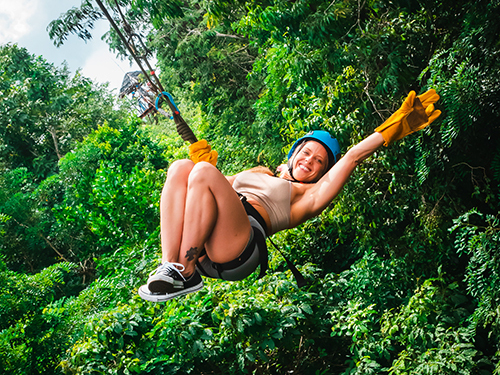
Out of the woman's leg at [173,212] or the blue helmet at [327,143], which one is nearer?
the woman's leg at [173,212]

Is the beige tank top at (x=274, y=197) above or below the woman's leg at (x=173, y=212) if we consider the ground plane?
below

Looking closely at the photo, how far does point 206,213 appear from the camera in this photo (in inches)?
73.2

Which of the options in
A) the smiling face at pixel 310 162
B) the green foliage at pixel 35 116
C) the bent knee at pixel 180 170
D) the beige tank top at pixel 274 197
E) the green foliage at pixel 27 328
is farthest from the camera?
the green foliage at pixel 35 116

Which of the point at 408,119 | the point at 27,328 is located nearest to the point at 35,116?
the point at 27,328

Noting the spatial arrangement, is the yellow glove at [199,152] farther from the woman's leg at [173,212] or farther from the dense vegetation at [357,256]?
the dense vegetation at [357,256]

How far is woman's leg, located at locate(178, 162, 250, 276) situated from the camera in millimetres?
1856

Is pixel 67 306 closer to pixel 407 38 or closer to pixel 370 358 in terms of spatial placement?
pixel 370 358

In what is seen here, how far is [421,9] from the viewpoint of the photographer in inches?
171

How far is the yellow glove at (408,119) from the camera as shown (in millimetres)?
2219

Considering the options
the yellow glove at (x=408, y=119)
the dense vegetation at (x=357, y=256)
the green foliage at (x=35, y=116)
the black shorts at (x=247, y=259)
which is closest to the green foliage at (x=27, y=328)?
the dense vegetation at (x=357, y=256)

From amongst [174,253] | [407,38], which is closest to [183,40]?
[407,38]

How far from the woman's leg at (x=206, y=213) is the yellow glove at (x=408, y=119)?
855 mm

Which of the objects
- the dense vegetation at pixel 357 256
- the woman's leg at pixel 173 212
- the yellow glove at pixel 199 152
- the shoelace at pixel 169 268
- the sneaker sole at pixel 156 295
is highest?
the yellow glove at pixel 199 152

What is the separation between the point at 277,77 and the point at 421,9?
111 inches
